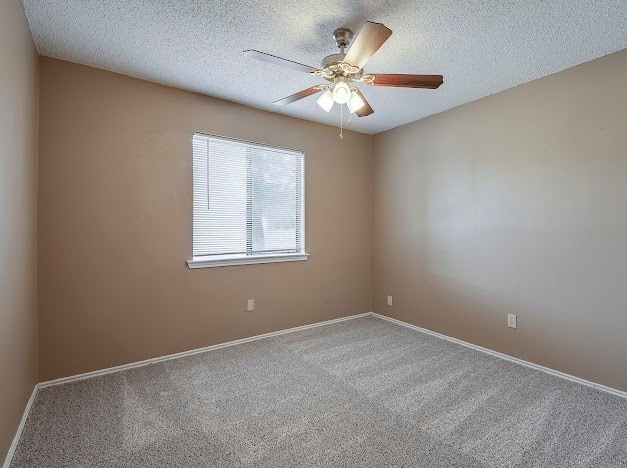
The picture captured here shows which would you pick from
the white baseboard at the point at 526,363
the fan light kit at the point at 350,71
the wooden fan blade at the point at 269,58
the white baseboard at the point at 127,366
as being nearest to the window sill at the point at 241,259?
the white baseboard at the point at 127,366

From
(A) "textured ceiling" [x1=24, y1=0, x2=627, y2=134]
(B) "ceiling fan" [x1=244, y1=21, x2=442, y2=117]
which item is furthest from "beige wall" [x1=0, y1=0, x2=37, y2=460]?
(B) "ceiling fan" [x1=244, y1=21, x2=442, y2=117]

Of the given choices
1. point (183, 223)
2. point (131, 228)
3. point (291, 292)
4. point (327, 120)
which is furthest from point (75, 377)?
point (327, 120)

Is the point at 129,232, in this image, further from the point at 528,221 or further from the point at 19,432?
the point at 528,221

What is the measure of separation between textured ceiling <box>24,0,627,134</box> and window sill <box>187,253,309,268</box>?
1591 millimetres

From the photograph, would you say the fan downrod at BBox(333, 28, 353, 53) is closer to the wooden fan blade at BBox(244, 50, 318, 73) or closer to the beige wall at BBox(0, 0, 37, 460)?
the wooden fan blade at BBox(244, 50, 318, 73)

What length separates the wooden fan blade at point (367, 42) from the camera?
4.91ft

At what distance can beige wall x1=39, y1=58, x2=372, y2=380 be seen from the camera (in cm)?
238

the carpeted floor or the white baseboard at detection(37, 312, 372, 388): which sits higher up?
the white baseboard at detection(37, 312, 372, 388)

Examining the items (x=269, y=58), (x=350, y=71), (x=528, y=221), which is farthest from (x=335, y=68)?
(x=528, y=221)

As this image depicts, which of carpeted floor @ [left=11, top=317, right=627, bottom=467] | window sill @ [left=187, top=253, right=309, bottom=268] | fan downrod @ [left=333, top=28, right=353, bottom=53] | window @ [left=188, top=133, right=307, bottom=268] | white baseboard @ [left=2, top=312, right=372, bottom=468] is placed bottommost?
carpeted floor @ [left=11, top=317, right=627, bottom=467]

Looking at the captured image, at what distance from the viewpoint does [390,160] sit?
404cm

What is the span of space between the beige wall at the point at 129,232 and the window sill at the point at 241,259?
61mm

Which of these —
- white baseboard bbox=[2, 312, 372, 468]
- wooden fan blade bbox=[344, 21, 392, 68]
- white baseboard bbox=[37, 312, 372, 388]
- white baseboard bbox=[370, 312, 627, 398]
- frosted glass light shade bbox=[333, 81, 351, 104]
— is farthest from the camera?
white baseboard bbox=[37, 312, 372, 388]

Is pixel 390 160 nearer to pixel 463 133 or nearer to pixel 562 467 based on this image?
pixel 463 133
